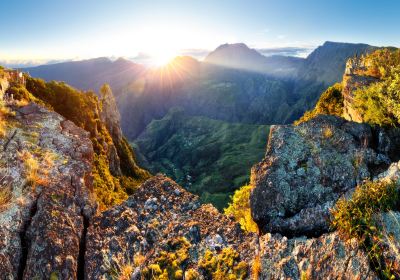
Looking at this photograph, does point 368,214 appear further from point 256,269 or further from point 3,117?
point 3,117

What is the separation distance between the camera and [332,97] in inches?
1315

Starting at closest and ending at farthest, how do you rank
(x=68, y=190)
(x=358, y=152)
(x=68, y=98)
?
1. (x=68, y=190)
2. (x=358, y=152)
3. (x=68, y=98)

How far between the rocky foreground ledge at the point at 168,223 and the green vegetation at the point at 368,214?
0.30 metres

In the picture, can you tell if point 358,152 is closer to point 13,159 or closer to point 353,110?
point 353,110

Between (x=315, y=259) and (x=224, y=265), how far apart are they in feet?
10.1

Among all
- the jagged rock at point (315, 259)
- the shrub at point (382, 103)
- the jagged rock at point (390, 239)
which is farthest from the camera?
the shrub at point (382, 103)

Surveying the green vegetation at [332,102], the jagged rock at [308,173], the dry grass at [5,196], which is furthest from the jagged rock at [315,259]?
the green vegetation at [332,102]

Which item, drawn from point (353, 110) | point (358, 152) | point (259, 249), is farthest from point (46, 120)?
point (353, 110)

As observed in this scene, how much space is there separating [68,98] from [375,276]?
36517 millimetres

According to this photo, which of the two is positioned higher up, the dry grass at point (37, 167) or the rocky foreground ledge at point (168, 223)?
the dry grass at point (37, 167)

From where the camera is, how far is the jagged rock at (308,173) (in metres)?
12.6

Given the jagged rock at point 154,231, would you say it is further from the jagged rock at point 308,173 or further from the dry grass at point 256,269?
the jagged rock at point 308,173

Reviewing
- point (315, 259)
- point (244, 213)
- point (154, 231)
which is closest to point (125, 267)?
point (154, 231)

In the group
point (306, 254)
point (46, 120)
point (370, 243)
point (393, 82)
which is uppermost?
point (393, 82)
